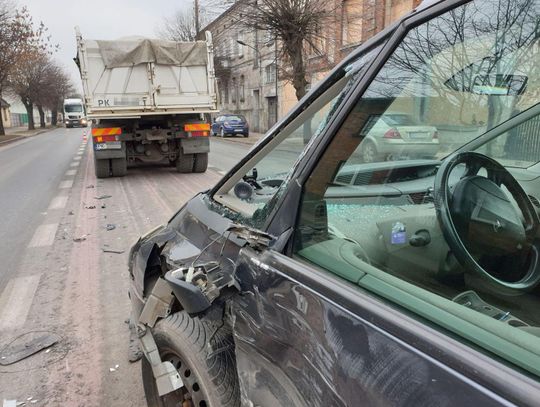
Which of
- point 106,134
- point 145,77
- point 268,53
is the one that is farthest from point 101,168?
point 268,53

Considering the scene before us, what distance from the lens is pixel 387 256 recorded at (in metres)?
1.44

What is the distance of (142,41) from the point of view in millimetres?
9812

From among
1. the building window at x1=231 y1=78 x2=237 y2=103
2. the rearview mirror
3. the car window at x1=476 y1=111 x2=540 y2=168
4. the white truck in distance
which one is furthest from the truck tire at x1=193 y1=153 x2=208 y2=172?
the white truck in distance

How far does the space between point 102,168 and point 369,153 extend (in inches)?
389

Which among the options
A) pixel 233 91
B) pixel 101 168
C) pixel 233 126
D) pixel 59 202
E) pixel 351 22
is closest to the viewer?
pixel 59 202

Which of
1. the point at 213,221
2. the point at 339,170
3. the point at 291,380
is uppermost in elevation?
the point at 339,170

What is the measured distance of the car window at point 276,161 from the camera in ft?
4.83

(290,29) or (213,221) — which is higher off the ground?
(290,29)

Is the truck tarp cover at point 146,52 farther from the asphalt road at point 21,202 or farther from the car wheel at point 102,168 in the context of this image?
the asphalt road at point 21,202

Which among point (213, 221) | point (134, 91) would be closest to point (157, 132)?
point (134, 91)

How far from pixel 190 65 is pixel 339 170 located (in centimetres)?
954

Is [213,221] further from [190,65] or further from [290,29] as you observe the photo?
[290,29]

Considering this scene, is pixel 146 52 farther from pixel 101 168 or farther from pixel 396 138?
pixel 396 138

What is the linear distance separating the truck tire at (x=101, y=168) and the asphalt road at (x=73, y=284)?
3.79 feet
